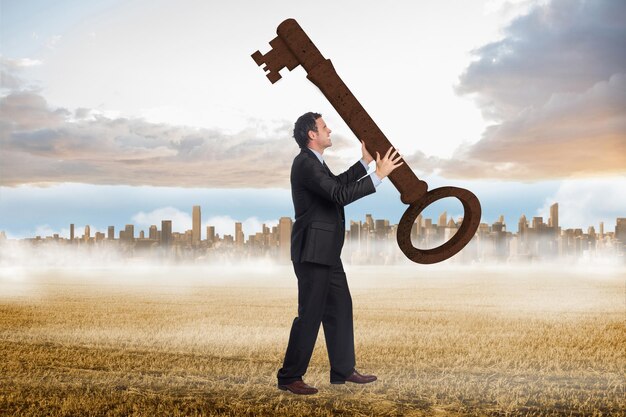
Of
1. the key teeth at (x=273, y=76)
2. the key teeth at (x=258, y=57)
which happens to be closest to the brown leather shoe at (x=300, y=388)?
the key teeth at (x=273, y=76)

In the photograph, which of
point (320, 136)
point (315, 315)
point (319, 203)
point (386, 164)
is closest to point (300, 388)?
point (315, 315)

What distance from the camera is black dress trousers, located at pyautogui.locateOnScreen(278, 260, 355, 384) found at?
7.55 metres

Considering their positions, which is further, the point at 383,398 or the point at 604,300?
the point at 604,300

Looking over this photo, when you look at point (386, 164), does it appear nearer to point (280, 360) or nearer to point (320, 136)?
point (320, 136)

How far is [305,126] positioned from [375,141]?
751 millimetres

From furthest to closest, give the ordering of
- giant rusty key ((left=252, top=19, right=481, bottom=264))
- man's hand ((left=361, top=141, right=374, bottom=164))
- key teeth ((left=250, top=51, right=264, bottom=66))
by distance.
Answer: key teeth ((left=250, top=51, right=264, bottom=66)) → man's hand ((left=361, top=141, right=374, bottom=164)) → giant rusty key ((left=252, top=19, right=481, bottom=264))

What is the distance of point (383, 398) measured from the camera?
7.70 m

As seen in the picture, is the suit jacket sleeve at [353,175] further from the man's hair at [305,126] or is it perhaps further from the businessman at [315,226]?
the man's hair at [305,126]

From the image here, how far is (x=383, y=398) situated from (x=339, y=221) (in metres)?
1.89

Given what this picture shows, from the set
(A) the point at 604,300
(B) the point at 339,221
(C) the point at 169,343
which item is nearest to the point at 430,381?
(B) the point at 339,221

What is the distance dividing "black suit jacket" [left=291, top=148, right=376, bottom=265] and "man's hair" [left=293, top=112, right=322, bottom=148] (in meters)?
0.10

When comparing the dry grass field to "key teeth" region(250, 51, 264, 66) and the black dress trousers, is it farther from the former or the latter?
"key teeth" region(250, 51, 264, 66)

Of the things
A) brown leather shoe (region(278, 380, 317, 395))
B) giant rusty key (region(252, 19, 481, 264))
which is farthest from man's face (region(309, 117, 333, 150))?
brown leather shoe (region(278, 380, 317, 395))

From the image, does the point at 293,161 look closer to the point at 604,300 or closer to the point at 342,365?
the point at 342,365
